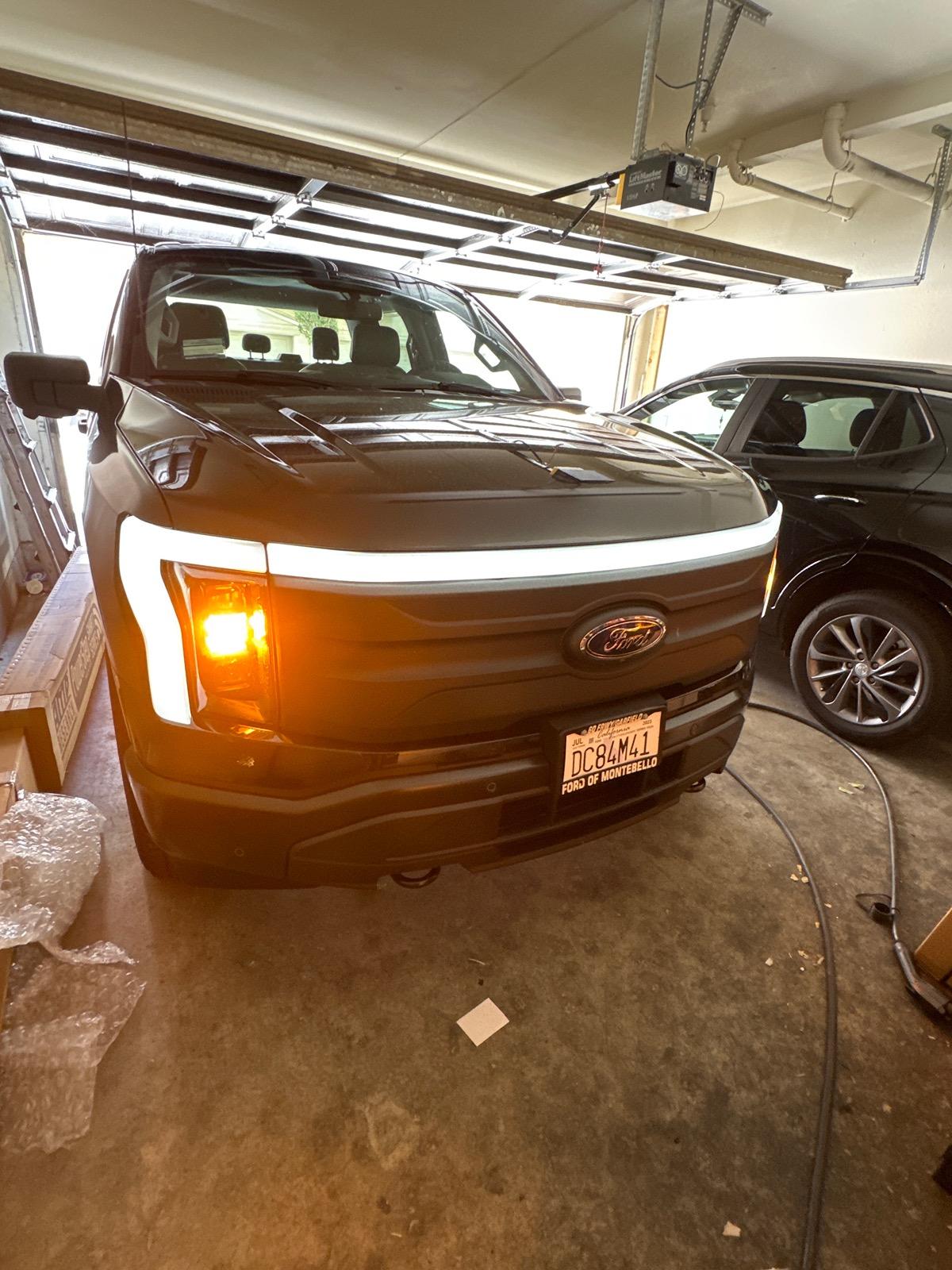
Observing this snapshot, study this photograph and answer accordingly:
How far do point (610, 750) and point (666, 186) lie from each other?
348 cm

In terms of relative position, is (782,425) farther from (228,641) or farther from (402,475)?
(228,641)

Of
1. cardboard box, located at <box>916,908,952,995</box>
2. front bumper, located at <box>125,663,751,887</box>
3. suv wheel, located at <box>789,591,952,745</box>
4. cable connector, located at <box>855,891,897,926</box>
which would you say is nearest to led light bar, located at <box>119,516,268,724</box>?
front bumper, located at <box>125,663,751,887</box>

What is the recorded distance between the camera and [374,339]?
258cm

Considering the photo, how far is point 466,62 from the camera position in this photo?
4.11 meters

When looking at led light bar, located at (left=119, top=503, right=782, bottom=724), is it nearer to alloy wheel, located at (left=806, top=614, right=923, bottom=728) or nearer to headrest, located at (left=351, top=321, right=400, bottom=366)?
headrest, located at (left=351, top=321, right=400, bottom=366)

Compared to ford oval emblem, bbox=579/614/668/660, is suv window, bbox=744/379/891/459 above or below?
above

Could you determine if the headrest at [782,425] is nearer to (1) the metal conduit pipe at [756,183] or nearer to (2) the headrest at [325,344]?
(2) the headrest at [325,344]

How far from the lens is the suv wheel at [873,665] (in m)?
2.83

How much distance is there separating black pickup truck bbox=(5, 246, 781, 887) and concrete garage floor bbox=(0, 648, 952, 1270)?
15.3 inches

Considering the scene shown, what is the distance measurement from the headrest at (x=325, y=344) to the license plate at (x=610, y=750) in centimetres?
177

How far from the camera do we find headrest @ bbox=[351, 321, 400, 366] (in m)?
2.52

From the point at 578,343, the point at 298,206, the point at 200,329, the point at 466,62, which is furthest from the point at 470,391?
the point at 578,343

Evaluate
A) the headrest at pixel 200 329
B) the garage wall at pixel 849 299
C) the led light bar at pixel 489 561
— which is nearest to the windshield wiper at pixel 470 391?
the headrest at pixel 200 329

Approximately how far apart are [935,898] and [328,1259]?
2.12 m
